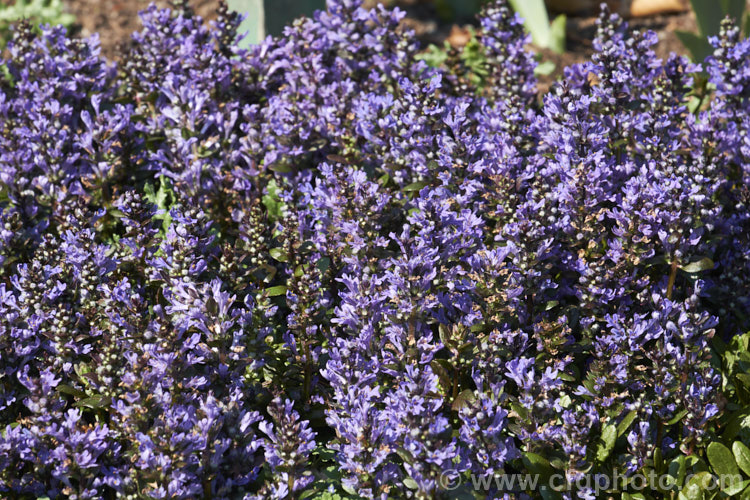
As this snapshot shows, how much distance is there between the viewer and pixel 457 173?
3.77 metres

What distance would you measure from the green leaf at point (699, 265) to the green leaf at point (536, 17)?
4.23 m

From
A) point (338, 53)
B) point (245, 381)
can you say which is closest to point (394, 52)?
point (338, 53)

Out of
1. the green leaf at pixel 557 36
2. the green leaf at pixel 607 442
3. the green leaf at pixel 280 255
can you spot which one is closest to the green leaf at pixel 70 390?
the green leaf at pixel 280 255

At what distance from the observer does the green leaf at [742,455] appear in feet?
10.6

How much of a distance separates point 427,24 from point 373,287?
5757mm

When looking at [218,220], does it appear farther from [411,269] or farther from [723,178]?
[723,178]

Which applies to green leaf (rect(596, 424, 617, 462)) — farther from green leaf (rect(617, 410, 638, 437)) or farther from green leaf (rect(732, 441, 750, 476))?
green leaf (rect(732, 441, 750, 476))

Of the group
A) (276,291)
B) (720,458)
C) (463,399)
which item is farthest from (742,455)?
(276,291)

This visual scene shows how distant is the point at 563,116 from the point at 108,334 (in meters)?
2.18

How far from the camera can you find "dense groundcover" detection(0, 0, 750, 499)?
10.0ft

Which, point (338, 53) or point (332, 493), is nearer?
point (332, 493)

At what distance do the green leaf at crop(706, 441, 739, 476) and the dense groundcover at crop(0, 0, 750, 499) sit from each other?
7 cm

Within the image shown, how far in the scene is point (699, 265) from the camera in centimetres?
345

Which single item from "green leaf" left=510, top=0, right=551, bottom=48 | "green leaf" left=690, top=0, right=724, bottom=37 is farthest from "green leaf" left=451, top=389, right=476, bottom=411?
"green leaf" left=510, top=0, right=551, bottom=48
